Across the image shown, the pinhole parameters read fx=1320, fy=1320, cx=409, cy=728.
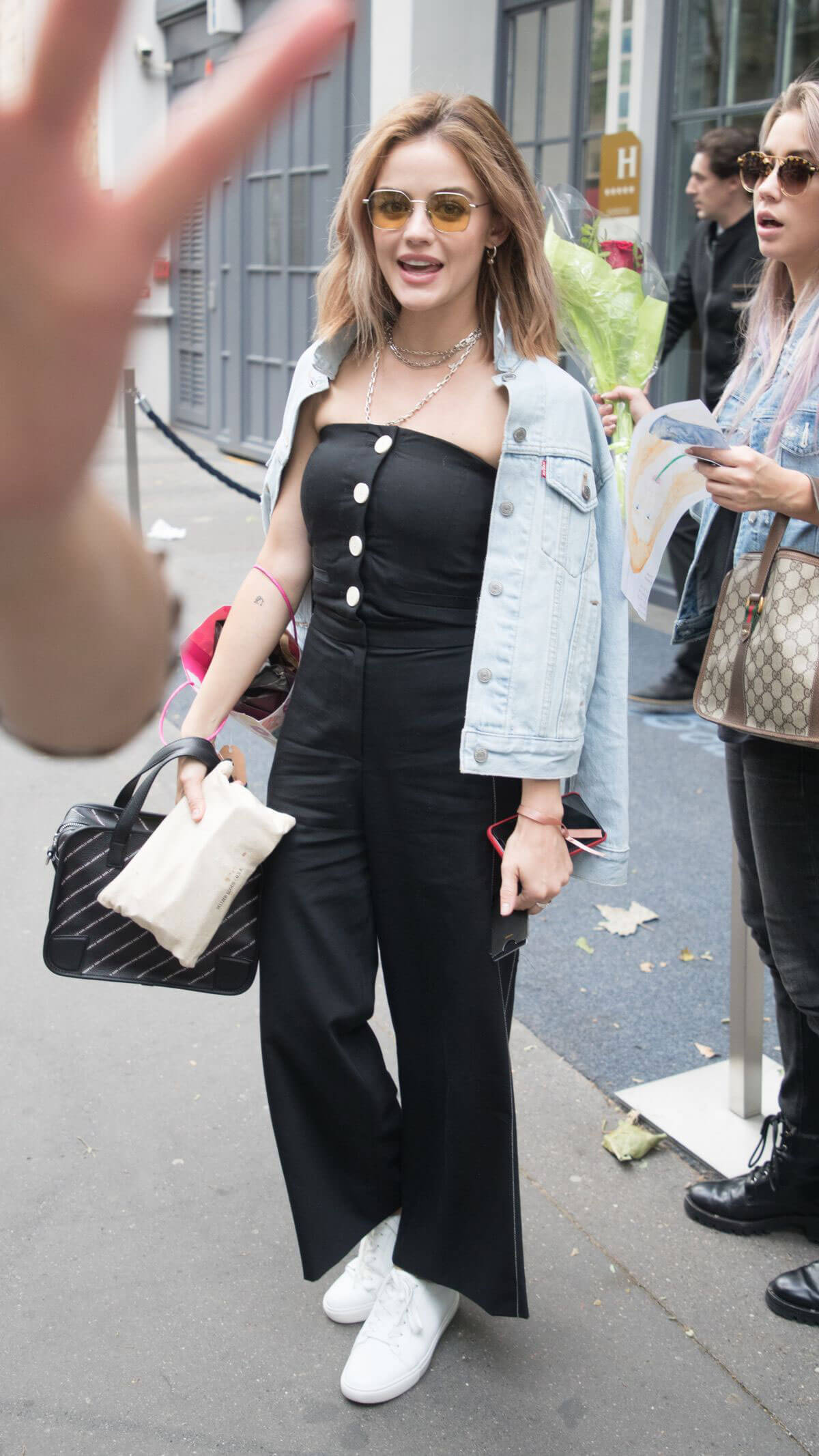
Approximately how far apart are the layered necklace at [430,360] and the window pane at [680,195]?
523 cm

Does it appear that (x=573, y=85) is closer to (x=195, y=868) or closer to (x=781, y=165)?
(x=781, y=165)

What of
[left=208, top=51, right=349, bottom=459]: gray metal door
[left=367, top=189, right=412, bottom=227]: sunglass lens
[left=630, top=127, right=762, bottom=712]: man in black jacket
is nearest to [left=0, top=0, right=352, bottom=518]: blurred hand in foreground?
[left=367, top=189, right=412, bottom=227]: sunglass lens

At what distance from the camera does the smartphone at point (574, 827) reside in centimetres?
218

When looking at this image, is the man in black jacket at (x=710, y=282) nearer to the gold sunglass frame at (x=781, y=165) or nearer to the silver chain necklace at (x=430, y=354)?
the gold sunglass frame at (x=781, y=165)

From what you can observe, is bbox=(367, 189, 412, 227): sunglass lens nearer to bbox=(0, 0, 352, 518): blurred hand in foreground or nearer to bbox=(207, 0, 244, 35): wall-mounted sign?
bbox=(207, 0, 244, 35): wall-mounted sign

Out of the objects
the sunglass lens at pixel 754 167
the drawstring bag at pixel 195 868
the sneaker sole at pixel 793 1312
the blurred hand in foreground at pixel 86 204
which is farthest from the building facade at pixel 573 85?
the blurred hand in foreground at pixel 86 204

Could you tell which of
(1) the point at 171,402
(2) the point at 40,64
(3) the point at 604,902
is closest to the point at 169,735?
(3) the point at 604,902

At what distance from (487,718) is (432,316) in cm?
68

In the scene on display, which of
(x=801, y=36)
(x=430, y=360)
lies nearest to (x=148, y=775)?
(x=430, y=360)

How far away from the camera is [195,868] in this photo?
2.07 meters

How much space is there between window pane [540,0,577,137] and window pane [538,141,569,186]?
0.22ft

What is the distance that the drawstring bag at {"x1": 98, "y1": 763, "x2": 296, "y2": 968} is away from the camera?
2.06 m

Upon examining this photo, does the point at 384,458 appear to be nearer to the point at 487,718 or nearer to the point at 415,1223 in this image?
the point at 487,718

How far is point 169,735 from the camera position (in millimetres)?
5316
